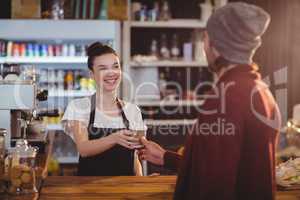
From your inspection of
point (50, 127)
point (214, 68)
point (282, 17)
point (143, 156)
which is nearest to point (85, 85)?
point (50, 127)

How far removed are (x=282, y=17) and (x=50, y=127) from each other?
96.1 inches

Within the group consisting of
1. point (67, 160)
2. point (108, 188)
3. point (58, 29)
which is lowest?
point (67, 160)

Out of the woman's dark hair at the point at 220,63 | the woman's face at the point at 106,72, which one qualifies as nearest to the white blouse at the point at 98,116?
the woman's face at the point at 106,72

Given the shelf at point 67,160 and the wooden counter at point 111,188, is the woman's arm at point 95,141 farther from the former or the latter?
the shelf at point 67,160

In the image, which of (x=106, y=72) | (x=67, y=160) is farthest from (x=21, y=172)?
(x=67, y=160)

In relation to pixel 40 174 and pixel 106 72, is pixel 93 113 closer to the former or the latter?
pixel 106 72

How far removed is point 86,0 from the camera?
16.4 ft

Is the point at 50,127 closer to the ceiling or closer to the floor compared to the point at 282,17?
closer to the floor

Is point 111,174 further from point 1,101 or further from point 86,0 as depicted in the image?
point 86,0

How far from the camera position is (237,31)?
1.65 metres

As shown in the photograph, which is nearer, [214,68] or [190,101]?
[214,68]

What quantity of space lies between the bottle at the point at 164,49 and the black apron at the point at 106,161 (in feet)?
8.47

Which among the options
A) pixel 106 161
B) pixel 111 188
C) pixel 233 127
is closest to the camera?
pixel 233 127

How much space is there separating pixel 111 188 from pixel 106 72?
0.68 meters
